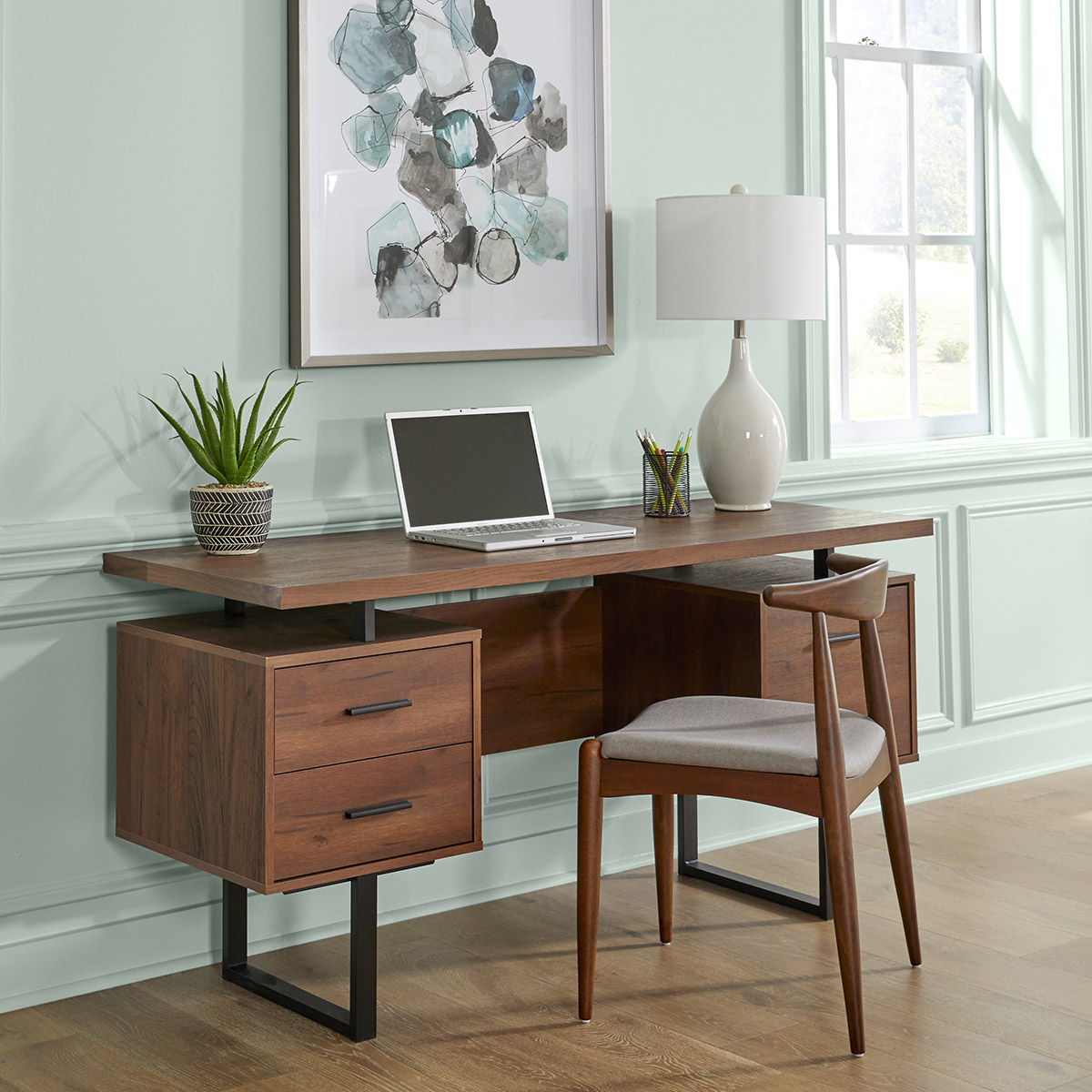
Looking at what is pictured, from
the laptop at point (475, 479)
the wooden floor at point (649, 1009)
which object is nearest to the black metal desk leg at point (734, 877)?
the wooden floor at point (649, 1009)

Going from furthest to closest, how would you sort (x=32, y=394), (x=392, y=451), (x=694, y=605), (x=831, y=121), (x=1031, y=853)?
(x=831, y=121) → (x=1031, y=853) → (x=694, y=605) → (x=392, y=451) → (x=32, y=394)

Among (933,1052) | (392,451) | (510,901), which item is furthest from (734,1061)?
(392,451)

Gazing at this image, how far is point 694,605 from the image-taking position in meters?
2.85

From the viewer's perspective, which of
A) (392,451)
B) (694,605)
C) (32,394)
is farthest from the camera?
(694,605)

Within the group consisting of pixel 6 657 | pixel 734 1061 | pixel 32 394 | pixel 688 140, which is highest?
pixel 688 140

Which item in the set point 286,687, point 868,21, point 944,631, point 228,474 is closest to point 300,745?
point 286,687

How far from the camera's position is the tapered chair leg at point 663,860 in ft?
9.07

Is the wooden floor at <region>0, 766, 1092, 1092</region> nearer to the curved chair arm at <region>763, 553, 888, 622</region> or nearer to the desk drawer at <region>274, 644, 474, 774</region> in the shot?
the desk drawer at <region>274, 644, 474, 774</region>

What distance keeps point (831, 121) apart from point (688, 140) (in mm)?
645

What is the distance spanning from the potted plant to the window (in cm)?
170

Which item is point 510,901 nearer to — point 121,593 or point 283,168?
point 121,593

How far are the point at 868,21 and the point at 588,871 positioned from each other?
A: 2.41 m

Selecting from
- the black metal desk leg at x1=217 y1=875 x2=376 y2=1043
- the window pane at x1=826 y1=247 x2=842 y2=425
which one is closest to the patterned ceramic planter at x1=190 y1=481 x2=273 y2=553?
the black metal desk leg at x1=217 y1=875 x2=376 y2=1043

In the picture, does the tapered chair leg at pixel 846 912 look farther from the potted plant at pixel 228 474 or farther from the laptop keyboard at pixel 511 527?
the potted plant at pixel 228 474
